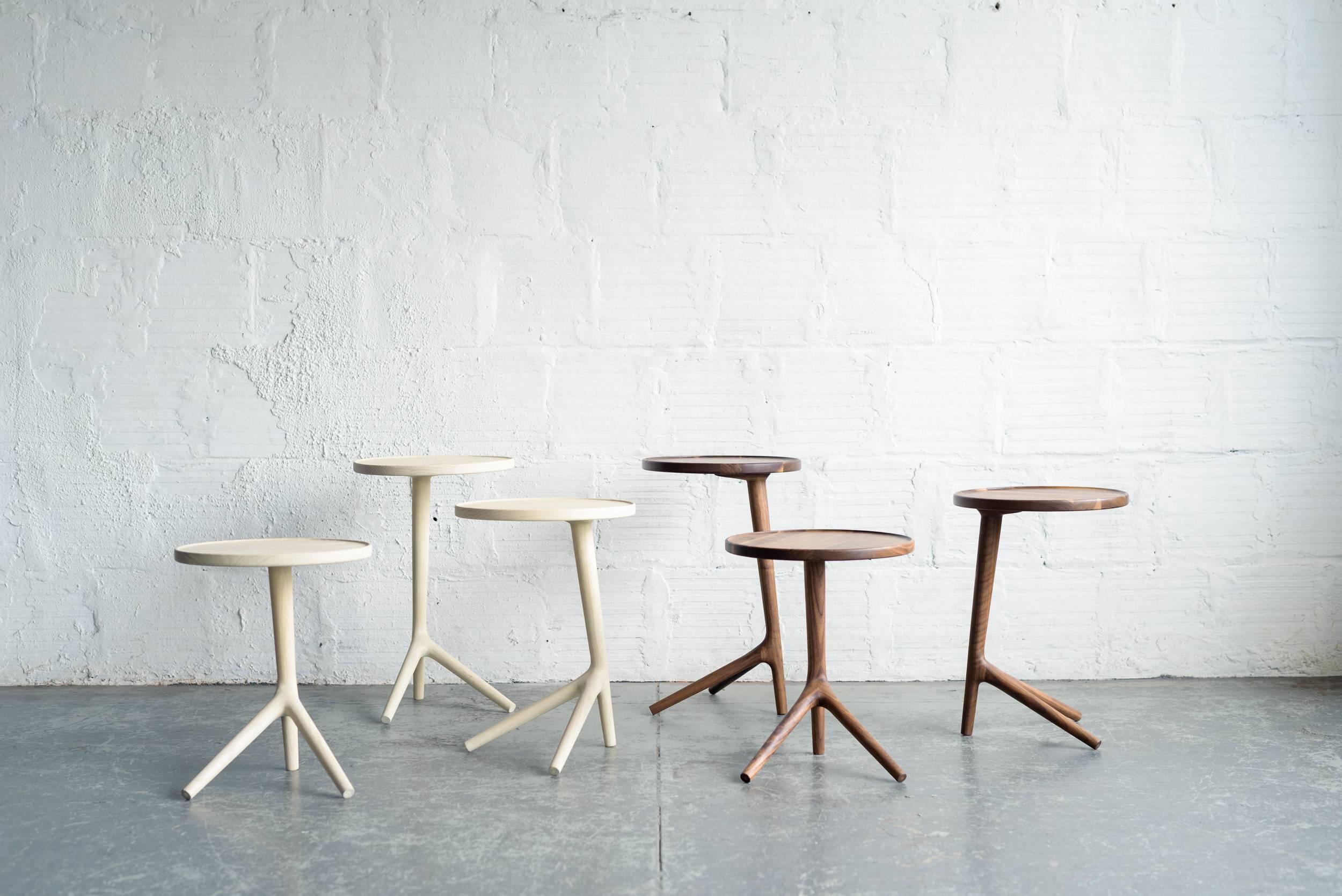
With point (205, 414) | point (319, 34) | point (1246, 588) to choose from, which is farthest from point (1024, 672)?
point (319, 34)

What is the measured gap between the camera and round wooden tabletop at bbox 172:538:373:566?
8.36 ft

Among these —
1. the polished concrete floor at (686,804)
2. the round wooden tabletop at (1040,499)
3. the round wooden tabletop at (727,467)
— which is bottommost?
the polished concrete floor at (686,804)

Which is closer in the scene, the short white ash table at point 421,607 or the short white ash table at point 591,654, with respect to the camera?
the short white ash table at point 591,654

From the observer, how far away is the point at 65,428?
3.81 meters

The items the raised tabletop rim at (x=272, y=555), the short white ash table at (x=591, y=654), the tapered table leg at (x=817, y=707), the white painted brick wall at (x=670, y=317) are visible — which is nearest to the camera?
the raised tabletop rim at (x=272, y=555)

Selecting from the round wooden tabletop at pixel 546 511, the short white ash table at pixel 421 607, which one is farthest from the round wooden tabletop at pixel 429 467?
the round wooden tabletop at pixel 546 511

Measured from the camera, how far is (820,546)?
2.70 metres

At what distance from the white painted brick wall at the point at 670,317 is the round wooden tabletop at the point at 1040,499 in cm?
62

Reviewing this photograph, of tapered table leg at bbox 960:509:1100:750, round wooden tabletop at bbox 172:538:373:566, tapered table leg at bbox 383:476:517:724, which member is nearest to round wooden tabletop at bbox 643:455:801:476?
tapered table leg at bbox 960:509:1100:750

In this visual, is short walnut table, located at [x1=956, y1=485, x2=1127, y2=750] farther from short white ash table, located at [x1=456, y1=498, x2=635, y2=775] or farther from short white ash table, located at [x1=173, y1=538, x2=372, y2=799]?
short white ash table, located at [x1=173, y1=538, x2=372, y2=799]

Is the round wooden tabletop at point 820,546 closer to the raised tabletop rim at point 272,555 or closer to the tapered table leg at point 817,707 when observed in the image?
the tapered table leg at point 817,707

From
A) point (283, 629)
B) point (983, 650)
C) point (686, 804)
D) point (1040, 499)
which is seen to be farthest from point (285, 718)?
point (1040, 499)

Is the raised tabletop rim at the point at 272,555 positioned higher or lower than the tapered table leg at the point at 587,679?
higher

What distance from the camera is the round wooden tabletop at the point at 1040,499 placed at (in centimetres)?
287
